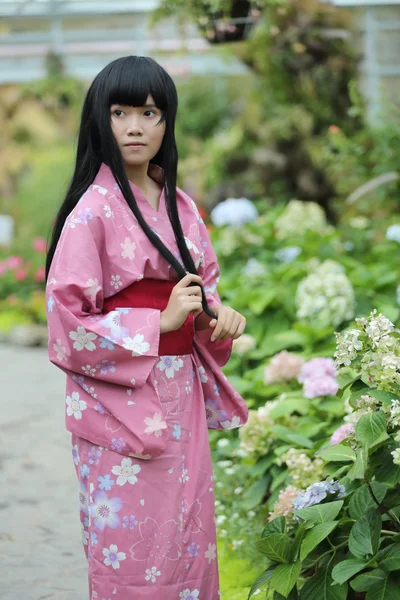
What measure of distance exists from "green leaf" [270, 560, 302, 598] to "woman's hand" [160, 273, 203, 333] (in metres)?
0.60

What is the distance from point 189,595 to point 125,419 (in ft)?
1.40

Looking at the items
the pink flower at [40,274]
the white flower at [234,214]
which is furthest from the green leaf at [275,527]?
the pink flower at [40,274]

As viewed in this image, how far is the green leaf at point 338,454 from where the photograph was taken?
8.39 feet

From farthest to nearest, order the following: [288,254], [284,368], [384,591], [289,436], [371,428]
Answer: [288,254], [284,368], [289,436], [371,428], [384,591]

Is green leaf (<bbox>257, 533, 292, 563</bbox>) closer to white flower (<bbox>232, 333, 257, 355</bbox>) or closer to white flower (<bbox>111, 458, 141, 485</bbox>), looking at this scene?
white flower (<bbox>111, 458, 141, 485</bbox>)

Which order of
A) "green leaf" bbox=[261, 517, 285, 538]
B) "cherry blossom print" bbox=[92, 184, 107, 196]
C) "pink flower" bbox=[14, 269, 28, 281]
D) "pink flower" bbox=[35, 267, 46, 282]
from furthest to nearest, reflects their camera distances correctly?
"pink flower" bbox=[14, 269, 28, 281], "pink flower" bbox=[35, 267, 46, 282], "green leaf" bbox=[261, 517, 285, 538], "cherry blossom print" bbox=[92, 184, 107, 196]

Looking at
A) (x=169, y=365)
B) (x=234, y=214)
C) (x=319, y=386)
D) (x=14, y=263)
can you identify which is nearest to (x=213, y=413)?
(x=169, y=365)

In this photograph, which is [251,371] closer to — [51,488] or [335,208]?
[51,488]

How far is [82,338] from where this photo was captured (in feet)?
6.98

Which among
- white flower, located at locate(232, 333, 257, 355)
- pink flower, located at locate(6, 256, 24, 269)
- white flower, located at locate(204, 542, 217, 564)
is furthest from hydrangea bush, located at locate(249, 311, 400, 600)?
pink flower, located at locate(6, 256, 24, 269)

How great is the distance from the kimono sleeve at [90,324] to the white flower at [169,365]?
9 centimetres

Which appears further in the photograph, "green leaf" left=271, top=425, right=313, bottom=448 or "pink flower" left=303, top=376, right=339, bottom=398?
"pink flower" left=303, top=376, right=339, bottom=398

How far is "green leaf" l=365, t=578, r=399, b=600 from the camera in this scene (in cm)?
205

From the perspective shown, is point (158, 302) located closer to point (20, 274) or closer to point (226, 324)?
point (226, 324)
